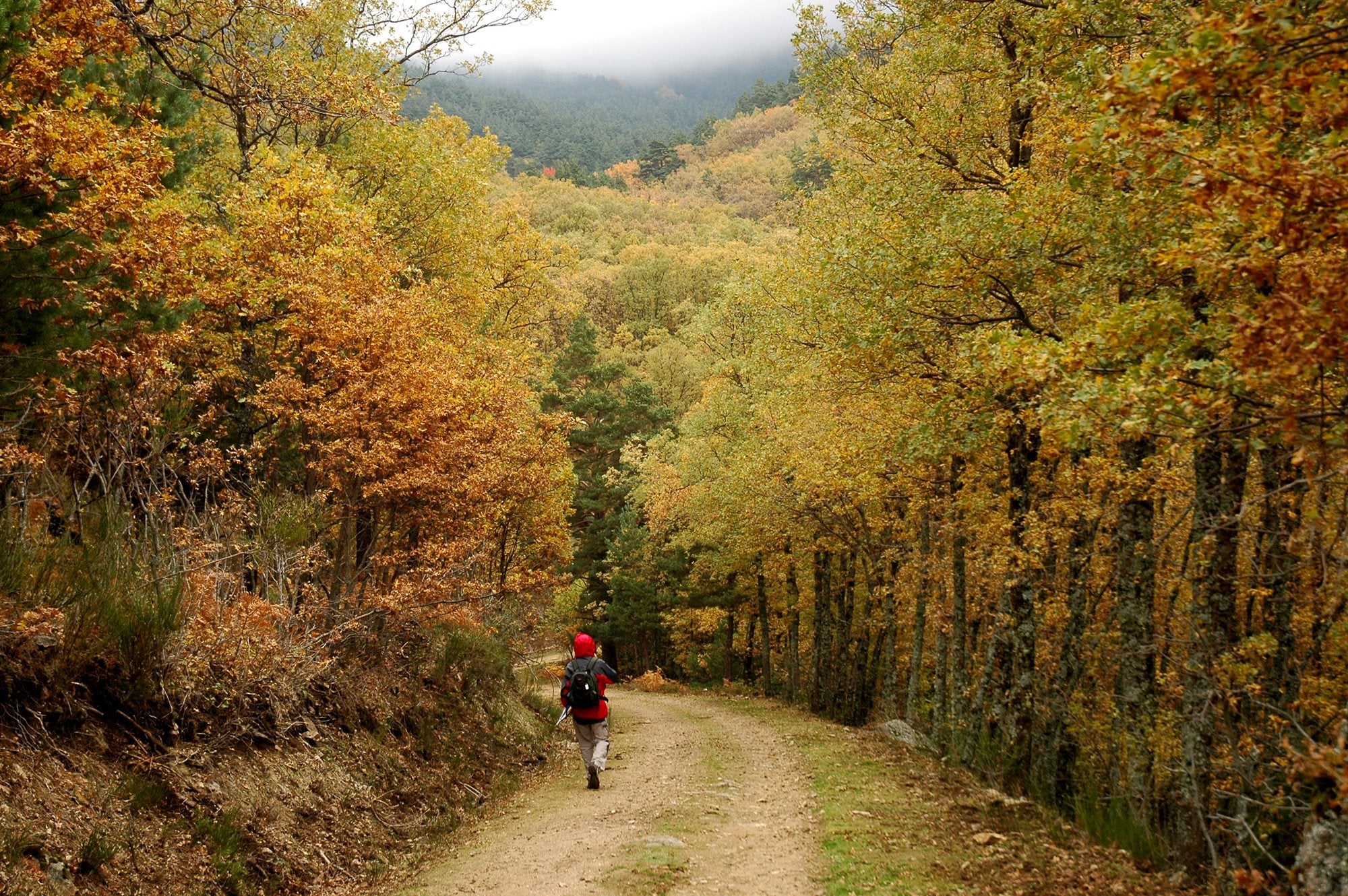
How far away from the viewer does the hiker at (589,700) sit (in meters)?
11.5

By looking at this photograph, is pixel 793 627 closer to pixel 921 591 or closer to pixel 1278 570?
pixel 921 591

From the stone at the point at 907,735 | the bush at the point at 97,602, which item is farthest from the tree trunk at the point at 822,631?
the bush at the point at 97,602

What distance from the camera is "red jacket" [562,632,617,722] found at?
11.6 meters

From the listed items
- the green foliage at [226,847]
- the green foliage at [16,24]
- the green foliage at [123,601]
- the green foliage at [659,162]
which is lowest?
the green foliage at [226,847]

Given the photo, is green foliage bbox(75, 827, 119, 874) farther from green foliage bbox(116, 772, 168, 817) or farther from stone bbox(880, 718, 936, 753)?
stone bbox(880, 718, 936, 753)

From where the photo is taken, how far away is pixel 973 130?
1183 cm

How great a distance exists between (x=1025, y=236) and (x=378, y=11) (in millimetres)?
15436

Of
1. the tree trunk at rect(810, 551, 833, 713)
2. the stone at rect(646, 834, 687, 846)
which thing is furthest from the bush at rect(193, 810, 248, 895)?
the tree trunk at rect(810, 551, 833, 713)

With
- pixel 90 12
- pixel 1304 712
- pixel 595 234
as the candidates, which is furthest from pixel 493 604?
pixel 595 234

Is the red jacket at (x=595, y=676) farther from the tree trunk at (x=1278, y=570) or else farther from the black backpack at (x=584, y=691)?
the tree trunk at (x=1278, y=570)

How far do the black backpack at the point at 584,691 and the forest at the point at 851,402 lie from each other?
2.20 metres

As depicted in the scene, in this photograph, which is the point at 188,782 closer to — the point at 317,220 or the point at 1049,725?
the point at 317,220

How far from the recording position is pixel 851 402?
14.8 m

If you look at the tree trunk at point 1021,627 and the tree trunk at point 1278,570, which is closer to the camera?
the tree trunk at point 1278,570
